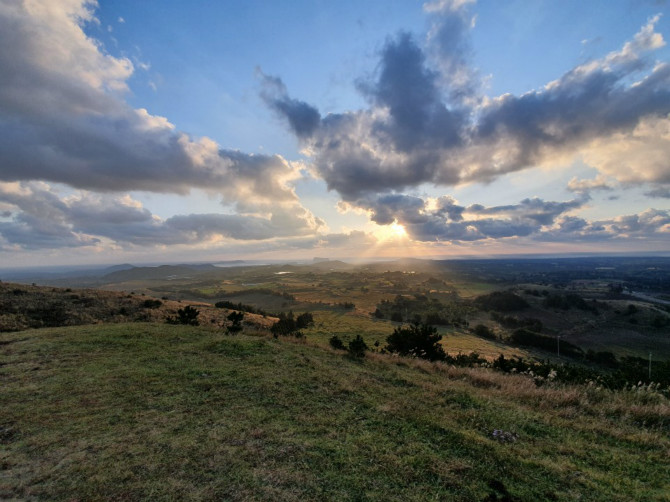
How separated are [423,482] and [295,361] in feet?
25.5

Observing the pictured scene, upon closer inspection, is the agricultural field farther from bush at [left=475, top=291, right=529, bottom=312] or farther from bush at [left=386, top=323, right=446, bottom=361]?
bush at [left=475, top=291, right=529, bottom=312]

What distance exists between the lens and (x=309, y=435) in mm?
5801

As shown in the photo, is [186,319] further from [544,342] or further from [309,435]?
[544,342]

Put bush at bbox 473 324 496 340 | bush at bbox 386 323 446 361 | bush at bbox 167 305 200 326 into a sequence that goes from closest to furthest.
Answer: bush at bbox 386 323 446 361, bush at bbox 167 305 200 326, bush at bbox 473 324 496 340

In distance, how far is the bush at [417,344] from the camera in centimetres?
1678

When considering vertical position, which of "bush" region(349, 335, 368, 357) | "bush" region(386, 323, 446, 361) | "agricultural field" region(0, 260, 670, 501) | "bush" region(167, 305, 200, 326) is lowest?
"bush" region(386, 323, 446, 361)

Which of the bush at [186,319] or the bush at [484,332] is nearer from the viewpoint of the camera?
the bush at [186,319]

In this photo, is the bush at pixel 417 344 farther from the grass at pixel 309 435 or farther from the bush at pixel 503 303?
the bush at pixel 503 303

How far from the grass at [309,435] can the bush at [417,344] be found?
19.8 ft

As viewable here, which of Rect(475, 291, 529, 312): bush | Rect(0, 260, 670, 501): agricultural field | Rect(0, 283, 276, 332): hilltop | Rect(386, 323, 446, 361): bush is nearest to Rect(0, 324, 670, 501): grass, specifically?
Rect(0, 260, 670, 501): agricultural field

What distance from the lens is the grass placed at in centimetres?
428

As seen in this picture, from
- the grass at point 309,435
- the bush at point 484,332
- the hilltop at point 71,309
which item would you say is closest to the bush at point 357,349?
the grass at point 309,435

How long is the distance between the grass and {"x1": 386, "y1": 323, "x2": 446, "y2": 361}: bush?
603 cm

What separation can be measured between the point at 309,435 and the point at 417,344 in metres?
13.3
